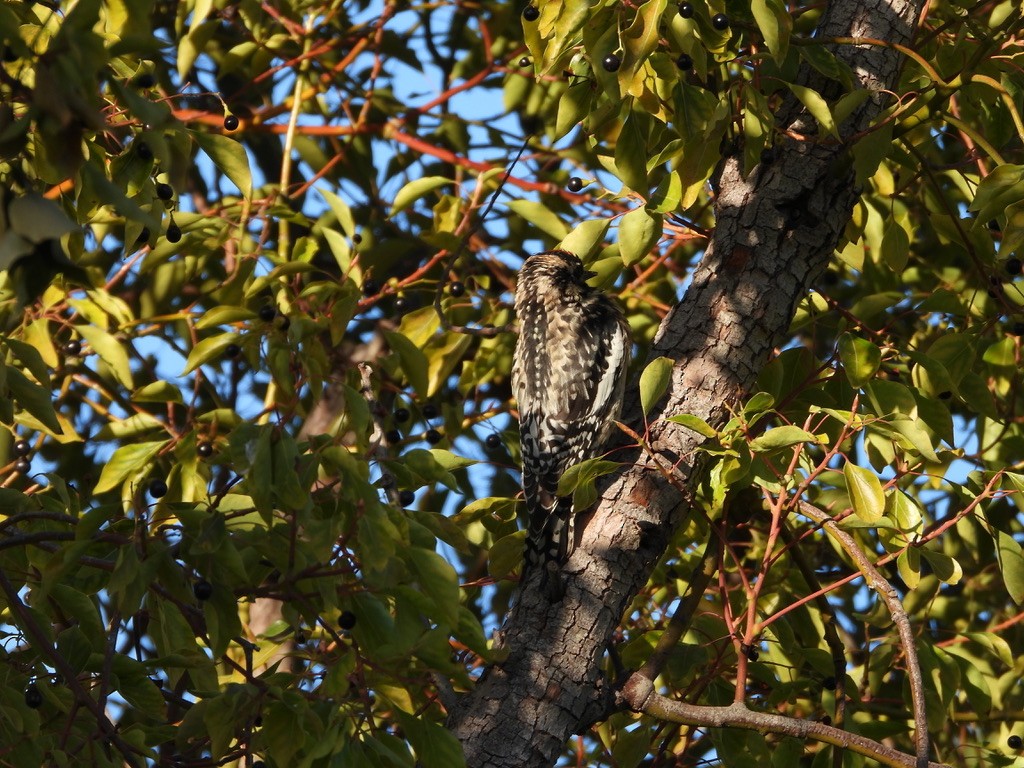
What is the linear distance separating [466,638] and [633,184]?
46.7 inches

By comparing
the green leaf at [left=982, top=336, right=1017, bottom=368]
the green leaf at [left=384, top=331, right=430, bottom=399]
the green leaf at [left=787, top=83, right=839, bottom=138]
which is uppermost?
the green leaf at [left=787, top=83, right=839, bottom=138]

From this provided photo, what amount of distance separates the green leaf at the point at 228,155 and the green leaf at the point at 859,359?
1.51 metres

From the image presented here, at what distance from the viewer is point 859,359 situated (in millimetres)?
3037

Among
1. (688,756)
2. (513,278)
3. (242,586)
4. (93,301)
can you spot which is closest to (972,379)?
(688,756)

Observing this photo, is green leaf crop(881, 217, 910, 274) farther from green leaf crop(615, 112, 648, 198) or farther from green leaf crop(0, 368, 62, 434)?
green leaf crop(0, 368, 62, 434)

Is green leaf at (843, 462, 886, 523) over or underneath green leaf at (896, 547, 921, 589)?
over

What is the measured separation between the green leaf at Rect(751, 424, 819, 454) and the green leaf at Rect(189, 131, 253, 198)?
1249mm

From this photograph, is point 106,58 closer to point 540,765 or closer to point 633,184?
point 633,184

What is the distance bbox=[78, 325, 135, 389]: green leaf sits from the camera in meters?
3.74

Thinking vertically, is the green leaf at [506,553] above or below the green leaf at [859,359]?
below

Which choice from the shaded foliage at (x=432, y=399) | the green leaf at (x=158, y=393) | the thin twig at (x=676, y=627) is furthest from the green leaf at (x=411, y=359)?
the thin twig at (x=676, y=627)

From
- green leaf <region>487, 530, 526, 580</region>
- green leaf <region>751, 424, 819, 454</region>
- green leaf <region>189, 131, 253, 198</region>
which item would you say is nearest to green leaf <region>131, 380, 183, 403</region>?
green leaf <region>487, 530, 526, 580</region>

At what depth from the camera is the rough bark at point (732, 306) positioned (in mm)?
3232

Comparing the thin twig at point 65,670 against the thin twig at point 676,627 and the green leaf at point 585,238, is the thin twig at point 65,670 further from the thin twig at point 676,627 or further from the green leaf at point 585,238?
the green leaf at point 585,238
